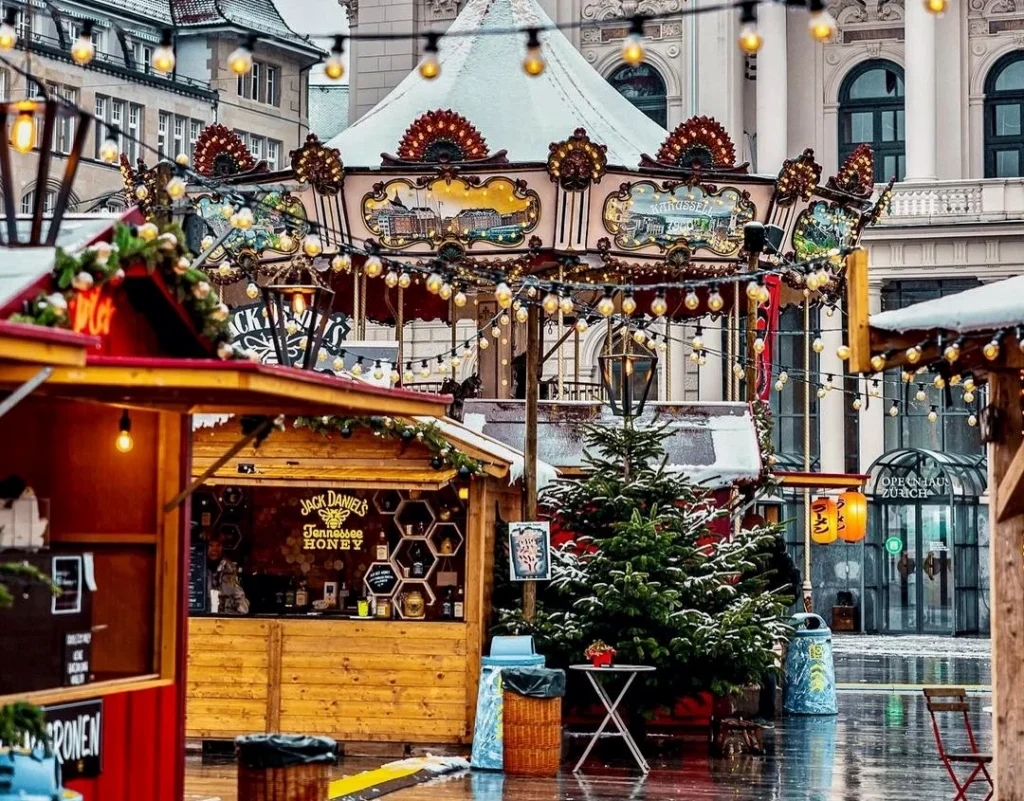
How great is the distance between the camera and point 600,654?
18.1 metres

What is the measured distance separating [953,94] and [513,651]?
34253 mm

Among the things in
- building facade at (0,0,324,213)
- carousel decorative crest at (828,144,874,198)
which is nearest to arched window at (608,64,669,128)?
building facade at (0,0,324,213)

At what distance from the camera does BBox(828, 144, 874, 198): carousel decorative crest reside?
82.2ft

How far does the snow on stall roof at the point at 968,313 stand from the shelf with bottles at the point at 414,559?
24.2 ft

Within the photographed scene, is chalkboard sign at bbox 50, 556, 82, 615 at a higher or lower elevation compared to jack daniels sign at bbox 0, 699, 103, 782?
higher

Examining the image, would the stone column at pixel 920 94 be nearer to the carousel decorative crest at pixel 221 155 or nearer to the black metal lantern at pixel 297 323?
the carousel decorative crest at pixel 221 155

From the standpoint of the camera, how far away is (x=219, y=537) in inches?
786

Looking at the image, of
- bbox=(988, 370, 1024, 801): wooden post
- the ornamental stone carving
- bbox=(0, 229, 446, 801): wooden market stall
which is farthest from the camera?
the ornamental stone carving

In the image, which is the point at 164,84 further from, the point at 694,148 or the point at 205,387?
the point at 205,387

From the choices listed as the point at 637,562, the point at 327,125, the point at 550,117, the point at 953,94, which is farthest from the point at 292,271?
the point at 327,125

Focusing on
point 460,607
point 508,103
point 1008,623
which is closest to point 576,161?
point 508,103

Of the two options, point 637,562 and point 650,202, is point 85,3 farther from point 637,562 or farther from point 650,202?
point 637,562

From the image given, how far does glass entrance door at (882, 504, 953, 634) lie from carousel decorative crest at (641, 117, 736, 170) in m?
21.5

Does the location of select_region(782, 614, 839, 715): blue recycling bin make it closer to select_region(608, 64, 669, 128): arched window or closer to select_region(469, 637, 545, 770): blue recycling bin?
select_region(469, 637, 545, 770): blue recycling bin
